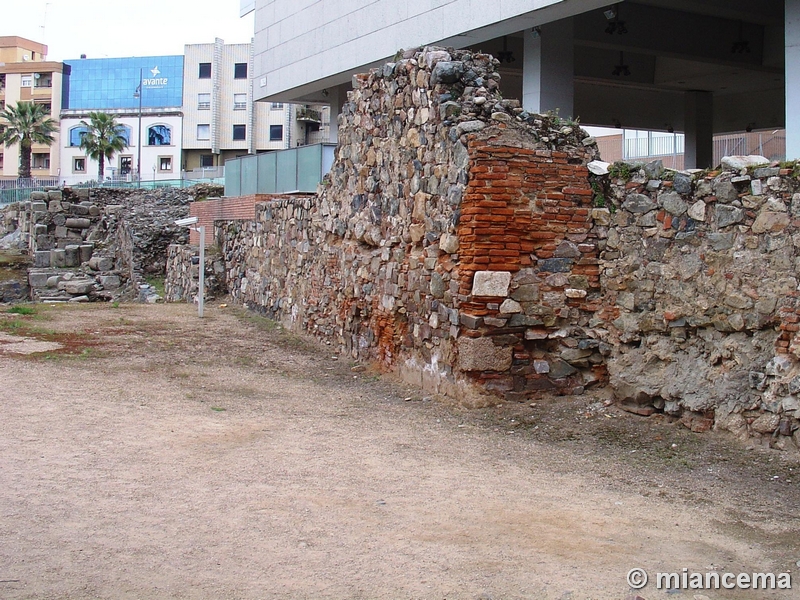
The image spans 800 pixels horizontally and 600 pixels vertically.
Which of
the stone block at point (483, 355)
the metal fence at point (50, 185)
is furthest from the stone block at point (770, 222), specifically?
the metal fence at point (50, 185)

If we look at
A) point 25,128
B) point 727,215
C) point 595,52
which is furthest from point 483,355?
point 25,128

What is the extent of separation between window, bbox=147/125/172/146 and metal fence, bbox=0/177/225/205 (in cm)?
1609

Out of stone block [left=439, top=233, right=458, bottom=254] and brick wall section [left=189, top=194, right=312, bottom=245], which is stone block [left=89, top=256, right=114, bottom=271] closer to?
brick wall section [left=189, top=194, right=312, bottom=245]

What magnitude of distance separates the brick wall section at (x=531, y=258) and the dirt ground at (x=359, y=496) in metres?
0.38

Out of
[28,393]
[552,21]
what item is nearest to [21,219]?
[552,21]

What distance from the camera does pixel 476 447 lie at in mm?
6941

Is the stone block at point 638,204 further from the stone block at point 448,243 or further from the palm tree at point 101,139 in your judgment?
the palm tree at point 101,139

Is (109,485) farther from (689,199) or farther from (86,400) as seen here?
(689,199)

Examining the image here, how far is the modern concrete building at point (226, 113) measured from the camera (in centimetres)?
6119

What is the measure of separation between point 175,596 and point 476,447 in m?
3.32

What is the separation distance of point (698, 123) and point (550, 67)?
886 cm

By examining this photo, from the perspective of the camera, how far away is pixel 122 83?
64438 millimetres

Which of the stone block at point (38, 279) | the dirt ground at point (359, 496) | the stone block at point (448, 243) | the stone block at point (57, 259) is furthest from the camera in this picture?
the stone block at point (57, 259)

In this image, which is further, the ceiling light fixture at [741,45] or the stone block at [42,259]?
the stone block at [42,259]
